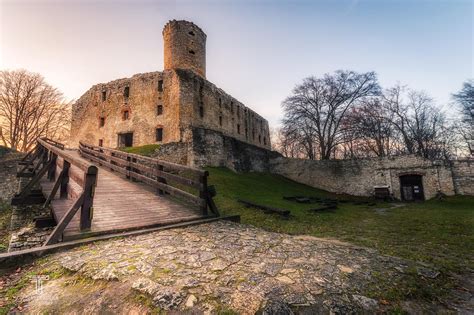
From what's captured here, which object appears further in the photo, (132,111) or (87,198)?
(132,111)

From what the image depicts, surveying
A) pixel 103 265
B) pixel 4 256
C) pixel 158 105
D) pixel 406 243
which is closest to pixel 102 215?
pixel 4 256

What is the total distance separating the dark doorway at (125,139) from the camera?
2481cm

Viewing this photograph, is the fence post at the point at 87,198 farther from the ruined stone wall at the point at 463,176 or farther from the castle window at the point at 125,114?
the castle window at the point at 125,114

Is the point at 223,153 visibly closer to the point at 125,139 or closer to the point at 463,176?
the point at 125,139

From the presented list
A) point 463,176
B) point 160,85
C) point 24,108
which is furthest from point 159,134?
point 463,176

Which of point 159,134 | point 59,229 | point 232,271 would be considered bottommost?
point 232,271

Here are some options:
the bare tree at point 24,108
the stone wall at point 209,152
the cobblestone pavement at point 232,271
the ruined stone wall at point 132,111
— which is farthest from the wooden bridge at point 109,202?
the bare tree at point 24,108

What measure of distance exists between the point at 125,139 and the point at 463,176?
3003 centimetres

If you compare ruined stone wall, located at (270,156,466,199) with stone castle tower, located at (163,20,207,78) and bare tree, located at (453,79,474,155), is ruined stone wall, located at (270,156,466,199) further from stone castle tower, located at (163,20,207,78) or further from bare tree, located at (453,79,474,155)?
stone castle tower, located at (163,20,207,78)

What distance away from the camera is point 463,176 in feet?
53.2

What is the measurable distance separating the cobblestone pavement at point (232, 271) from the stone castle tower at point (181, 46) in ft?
78.1

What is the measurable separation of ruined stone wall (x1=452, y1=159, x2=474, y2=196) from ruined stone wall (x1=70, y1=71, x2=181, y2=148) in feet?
72.3

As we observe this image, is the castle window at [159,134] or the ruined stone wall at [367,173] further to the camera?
the castle window at [159,134]

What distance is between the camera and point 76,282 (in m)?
2.57
